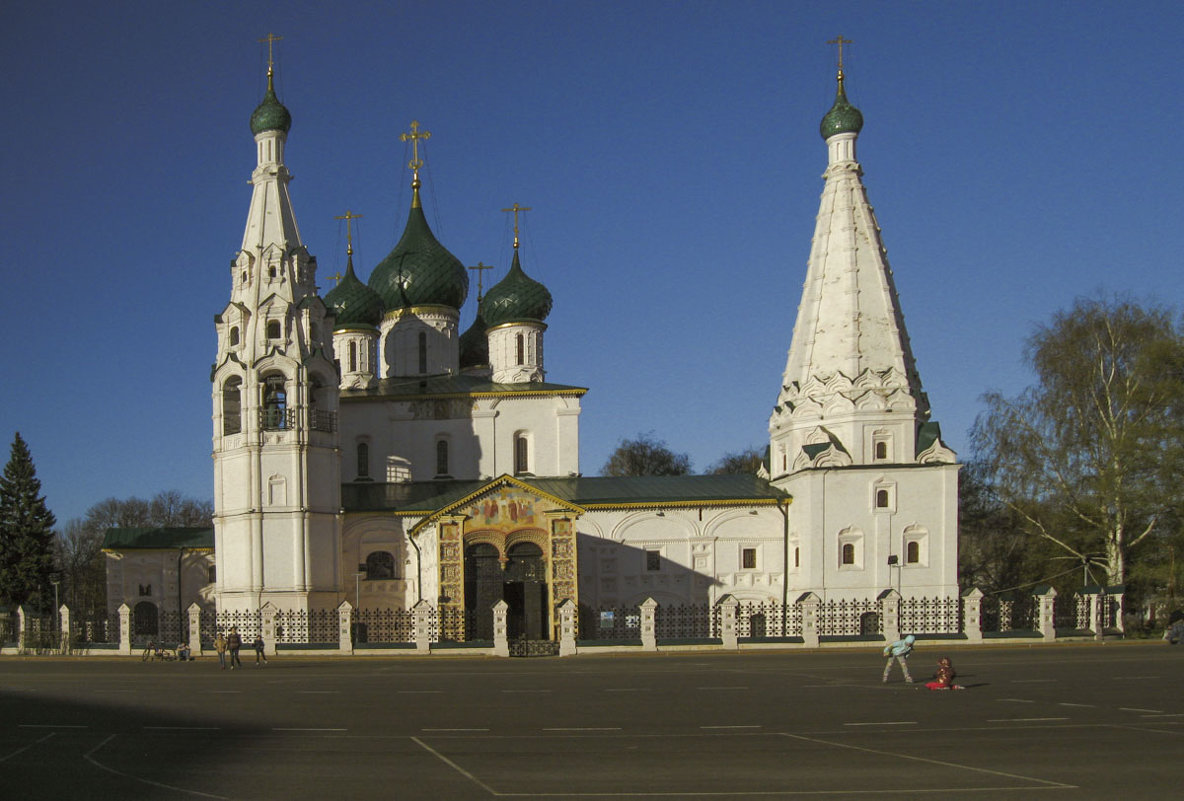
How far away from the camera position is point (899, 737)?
13953 millimetres

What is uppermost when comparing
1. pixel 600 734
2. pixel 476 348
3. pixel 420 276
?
pixel 420 276

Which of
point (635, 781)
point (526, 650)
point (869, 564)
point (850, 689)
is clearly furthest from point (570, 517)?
point (635, 781)

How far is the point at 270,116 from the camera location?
37500mm

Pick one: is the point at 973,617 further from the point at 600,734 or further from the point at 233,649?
the point at 600,734

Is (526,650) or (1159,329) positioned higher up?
(1159,329)

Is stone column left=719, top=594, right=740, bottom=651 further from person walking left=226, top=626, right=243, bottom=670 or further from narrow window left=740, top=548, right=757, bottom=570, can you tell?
person walking left=226, top=626, right=243, bottom=670

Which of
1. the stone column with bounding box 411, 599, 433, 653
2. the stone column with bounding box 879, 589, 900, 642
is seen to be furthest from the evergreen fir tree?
the stone column with bounding box 879, 589, 900, 642

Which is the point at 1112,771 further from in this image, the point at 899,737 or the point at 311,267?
the point at 311,267

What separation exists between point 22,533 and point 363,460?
44.0 feet

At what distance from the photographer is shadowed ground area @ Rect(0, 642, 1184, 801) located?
36.4ft

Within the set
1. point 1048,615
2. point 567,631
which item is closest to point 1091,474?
point 1048,615

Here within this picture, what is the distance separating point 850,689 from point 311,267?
2294 cm

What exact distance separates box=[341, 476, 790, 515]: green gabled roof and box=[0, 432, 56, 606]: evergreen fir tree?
12591 mm

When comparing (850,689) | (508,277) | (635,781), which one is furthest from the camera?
(508,277)
